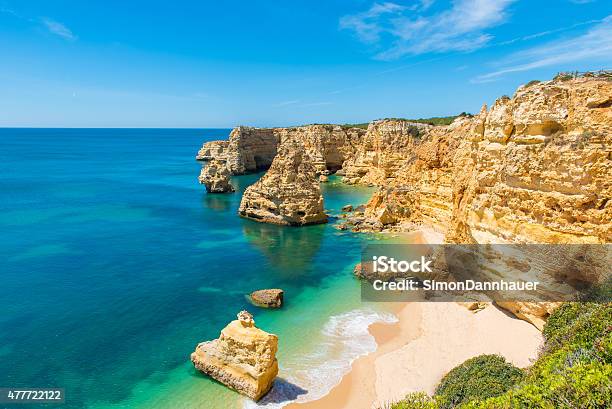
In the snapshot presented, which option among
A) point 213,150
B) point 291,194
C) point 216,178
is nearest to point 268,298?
point 291,194

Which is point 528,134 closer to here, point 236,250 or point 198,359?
point 198,359

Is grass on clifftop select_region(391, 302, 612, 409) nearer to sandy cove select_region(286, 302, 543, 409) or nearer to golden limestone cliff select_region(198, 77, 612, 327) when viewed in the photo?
sandy cove select_region(286, 302, 543, 409)

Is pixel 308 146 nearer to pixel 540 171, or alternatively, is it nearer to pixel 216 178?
pixel 216 178

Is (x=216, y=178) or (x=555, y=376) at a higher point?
(x=555, y=376)

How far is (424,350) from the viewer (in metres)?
18.5

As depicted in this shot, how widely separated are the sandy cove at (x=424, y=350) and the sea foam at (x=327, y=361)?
0.40 m

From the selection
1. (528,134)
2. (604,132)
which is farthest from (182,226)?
(604,132)

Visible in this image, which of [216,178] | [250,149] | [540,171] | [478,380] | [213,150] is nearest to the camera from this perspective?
[478,380]

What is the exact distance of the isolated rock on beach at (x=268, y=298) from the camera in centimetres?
2308

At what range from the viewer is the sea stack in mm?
42188

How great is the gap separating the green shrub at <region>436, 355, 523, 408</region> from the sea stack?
2865cm

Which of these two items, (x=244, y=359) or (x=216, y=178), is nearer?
(x=244, y=359)

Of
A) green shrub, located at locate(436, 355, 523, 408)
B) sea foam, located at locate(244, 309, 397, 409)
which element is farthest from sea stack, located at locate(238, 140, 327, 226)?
green shrub, located at locate(436, 355, 523, 408)

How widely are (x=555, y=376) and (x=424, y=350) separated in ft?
31.6
